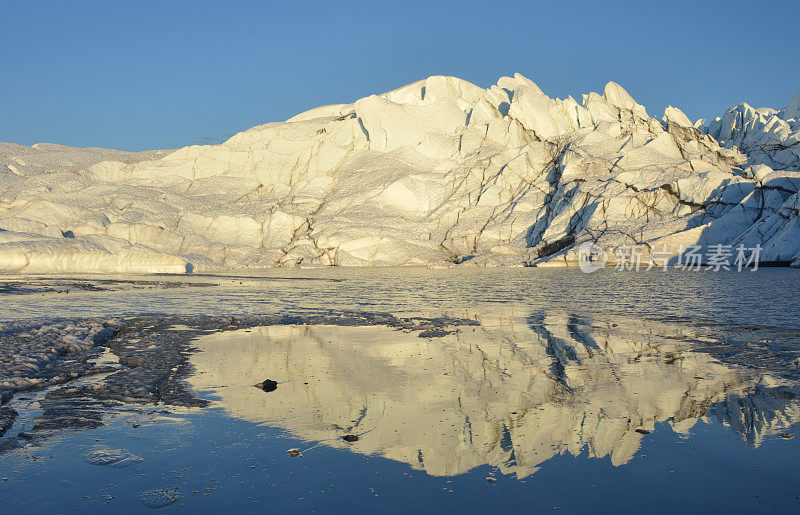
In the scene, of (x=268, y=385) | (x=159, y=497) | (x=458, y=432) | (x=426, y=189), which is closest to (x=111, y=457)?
(x=159, y=497)

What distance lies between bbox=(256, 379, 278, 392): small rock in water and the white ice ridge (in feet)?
118

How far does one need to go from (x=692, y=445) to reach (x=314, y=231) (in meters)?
45.8

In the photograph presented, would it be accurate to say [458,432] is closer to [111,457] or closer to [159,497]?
[159,497]

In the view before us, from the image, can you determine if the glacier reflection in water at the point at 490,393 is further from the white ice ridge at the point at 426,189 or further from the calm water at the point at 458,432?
the white ice ridge at the point at 426,189

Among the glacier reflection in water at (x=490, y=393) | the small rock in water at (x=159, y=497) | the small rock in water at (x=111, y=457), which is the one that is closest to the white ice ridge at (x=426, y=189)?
the glacier reflection in water at (x=490, y=393)

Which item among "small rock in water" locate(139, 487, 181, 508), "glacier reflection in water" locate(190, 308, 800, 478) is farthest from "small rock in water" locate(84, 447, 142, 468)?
"glacier reflection in water" locate(190, 308, 800, 478)

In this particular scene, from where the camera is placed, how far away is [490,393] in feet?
21.7

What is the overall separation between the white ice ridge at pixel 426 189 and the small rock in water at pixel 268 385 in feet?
118

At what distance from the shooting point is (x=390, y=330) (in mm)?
11797

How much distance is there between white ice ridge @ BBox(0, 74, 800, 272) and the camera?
40.8m

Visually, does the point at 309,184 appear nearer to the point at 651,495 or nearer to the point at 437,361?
the point at 437,361

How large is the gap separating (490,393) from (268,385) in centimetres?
258

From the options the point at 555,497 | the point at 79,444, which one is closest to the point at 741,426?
the point at 555,497

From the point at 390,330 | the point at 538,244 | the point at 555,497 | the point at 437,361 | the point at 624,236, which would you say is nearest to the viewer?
the point at 555,497
